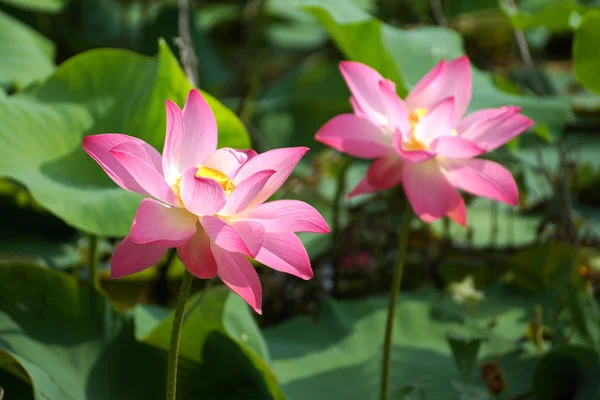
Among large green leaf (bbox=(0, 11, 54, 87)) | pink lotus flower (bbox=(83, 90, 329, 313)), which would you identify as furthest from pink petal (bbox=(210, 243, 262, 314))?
large green leaf (bbox=(0, 11, 54, 87))

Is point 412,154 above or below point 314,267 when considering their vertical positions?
above

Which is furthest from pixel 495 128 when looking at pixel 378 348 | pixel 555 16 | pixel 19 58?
pixel 19 58

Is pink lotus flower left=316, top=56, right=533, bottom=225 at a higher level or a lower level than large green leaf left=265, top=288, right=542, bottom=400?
higher

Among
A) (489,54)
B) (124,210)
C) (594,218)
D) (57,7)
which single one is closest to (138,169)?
(124,210)

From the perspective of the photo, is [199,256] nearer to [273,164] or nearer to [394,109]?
[273,164]

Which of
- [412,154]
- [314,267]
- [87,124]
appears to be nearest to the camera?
[412,154]

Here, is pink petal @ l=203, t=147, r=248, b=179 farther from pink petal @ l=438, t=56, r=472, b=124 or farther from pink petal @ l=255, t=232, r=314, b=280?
pink petal @ l=438, t=56, r=472, b=124
